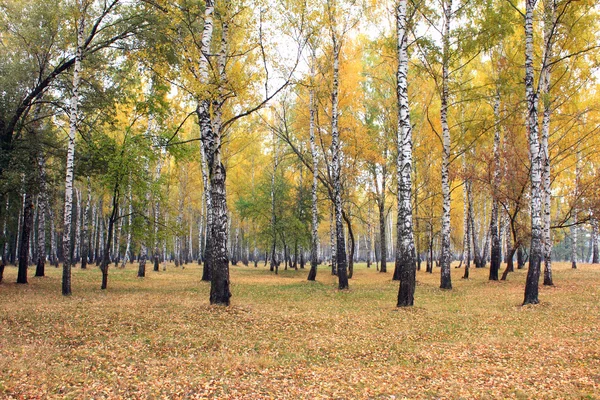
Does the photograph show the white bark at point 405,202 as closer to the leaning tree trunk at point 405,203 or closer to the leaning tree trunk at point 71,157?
the leaning tree trunk at point 405,203

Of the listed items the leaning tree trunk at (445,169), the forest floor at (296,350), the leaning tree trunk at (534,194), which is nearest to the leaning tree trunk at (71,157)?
the forest floor at (296,350)

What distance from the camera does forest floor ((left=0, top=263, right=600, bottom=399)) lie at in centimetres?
496

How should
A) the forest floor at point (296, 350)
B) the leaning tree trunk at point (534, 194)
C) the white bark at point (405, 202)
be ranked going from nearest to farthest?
the forest floor at point (296, 350), the white bark at point (405, 202), the leaning tree trunk at point (534, 194)

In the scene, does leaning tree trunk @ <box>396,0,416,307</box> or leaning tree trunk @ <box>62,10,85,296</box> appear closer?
leaning tree trunk @ <box>396,0,416,307</box>

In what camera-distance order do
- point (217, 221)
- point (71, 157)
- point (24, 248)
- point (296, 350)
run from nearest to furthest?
point (296, 350)
point (217, 221)
point (71, 157)
point (24, 248)

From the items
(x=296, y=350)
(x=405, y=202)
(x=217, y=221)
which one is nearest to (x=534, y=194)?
(x=405, y=202)

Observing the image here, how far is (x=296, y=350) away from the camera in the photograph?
6727mm

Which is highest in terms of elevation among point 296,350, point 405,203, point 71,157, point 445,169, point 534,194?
point 445,169

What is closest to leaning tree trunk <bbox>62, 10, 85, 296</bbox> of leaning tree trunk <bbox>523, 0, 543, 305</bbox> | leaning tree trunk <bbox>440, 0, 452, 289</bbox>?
leaning tree trunk <bbox>440, 0, 452, 289</bbox>

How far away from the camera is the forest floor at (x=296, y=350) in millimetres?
4965

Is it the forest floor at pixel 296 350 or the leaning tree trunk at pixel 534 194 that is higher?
the leaning tree trunk at pixel 534 194

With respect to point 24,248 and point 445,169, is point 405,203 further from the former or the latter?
point 24,248

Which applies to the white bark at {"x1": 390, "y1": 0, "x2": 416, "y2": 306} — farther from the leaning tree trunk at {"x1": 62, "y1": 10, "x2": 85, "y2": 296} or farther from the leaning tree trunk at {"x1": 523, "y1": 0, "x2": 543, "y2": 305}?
the leaning tree trunk at {"x1": 62, "y1": 10, "x2": 85, "y2": 296}

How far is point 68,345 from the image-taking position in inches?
256
